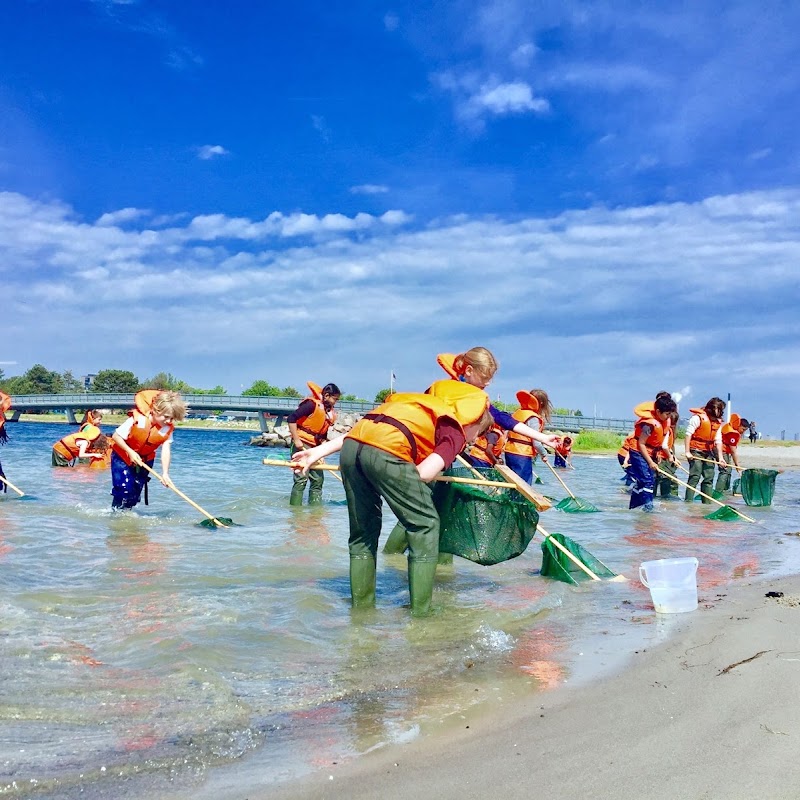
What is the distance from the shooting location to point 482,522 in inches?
211

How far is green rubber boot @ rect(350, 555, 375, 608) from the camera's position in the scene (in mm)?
5059

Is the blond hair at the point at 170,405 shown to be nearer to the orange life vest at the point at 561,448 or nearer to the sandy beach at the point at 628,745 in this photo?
the orange life vest at the point at 561,448

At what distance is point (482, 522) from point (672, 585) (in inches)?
50.8

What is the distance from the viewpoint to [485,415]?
4.85m

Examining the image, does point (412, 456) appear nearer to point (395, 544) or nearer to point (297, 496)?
point (395, 544)

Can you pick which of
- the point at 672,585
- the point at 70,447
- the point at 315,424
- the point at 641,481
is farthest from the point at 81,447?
the point at 672,585

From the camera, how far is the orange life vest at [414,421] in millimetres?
4562

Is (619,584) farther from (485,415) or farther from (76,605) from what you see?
(76,605)

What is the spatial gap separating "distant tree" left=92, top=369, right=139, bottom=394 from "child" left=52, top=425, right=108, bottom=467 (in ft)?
322

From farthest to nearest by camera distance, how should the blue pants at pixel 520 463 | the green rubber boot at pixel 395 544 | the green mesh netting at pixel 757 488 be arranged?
the green mesh netting at pixel 757 488 → the blue pants at pixel 520 463 → the green rubber boot at pixel 395 544

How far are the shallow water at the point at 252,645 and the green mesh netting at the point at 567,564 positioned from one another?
153mm

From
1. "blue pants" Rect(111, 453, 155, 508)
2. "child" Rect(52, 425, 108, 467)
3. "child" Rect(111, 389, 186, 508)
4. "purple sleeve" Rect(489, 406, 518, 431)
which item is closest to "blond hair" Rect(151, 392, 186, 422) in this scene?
"child" Rect(111, 389, 186, 508)

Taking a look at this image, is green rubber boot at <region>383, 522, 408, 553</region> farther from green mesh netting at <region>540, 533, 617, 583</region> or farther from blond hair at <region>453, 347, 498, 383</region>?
blond hair at <region>453, 347, 498, 383</region>

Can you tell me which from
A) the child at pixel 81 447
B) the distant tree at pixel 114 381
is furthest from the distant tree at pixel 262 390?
the child at pixel 81 447
